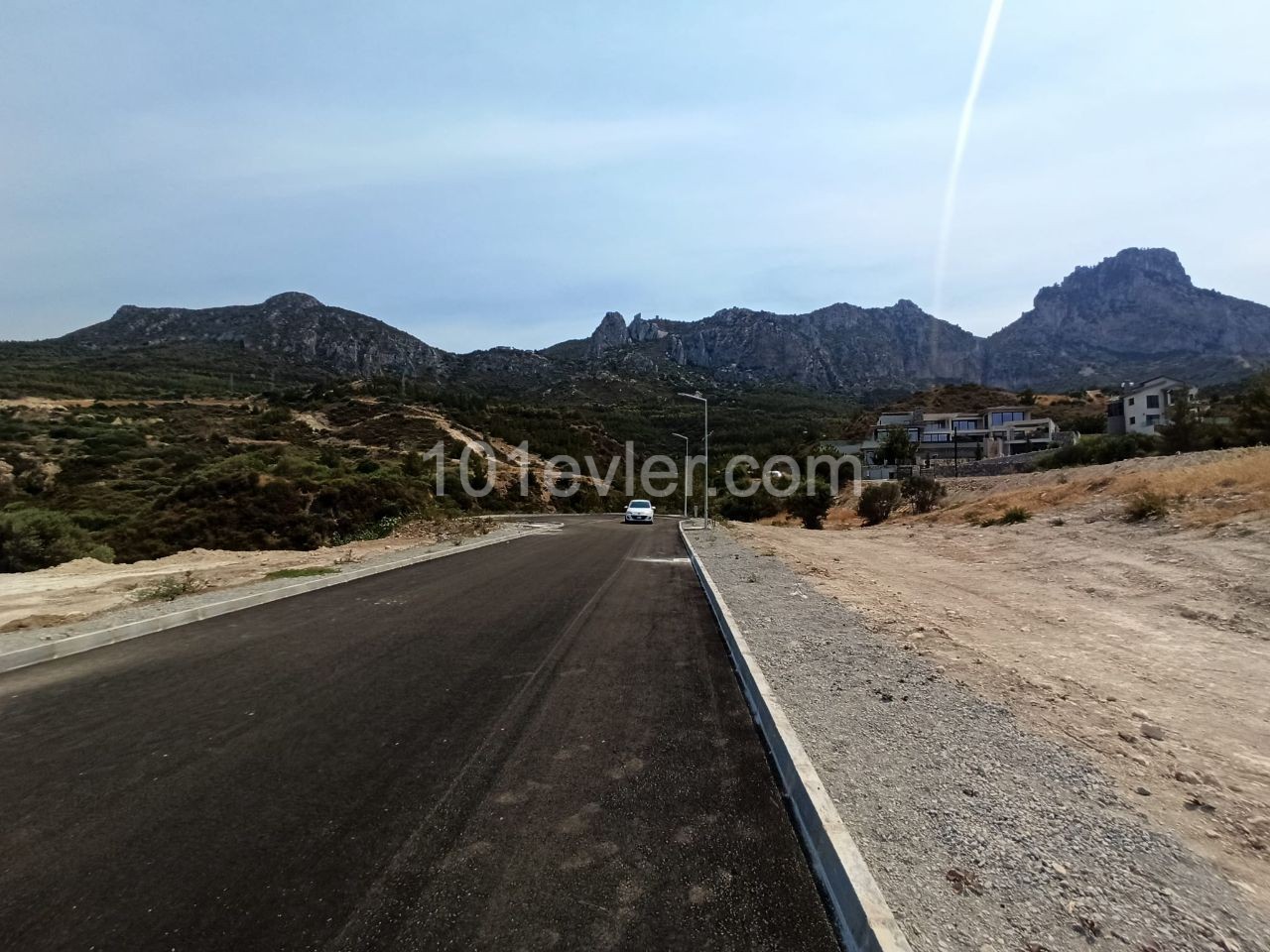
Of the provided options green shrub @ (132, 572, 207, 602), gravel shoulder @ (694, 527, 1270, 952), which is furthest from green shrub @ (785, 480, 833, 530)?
gravel shoulder @ (694, 527, 1270, 952)

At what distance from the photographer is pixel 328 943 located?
2.75m

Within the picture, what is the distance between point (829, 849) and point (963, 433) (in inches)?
3817

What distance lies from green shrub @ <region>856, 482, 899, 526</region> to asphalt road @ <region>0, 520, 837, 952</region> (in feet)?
115

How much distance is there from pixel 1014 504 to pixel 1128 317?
183m

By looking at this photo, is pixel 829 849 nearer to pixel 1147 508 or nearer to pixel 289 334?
pixel 1147 508

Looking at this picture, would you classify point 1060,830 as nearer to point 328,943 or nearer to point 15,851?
point 328,943

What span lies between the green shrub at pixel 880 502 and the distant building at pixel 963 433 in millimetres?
37949

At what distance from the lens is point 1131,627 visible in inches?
398

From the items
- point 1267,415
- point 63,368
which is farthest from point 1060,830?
point 63,368

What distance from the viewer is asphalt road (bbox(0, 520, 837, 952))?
2.91 m

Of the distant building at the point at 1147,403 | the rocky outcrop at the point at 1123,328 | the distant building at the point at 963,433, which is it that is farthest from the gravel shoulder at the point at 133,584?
the rocky outcrop at the point at 1123,328

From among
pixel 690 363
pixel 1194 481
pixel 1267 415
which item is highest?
pixel 690 363

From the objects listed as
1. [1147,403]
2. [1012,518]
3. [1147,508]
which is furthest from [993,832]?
[1147,403]

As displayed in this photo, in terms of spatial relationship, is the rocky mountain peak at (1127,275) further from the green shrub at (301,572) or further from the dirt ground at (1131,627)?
the green shrub at (301,572)
